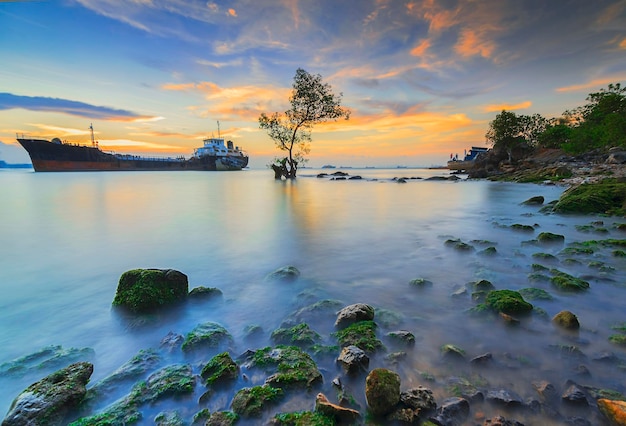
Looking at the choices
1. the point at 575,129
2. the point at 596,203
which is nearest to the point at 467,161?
the point at 575,129

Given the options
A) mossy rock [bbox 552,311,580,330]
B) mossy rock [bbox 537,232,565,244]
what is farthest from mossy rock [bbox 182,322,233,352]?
mossy rock [bbox 537,232,565,244]

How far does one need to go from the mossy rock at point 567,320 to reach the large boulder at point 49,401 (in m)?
5.57

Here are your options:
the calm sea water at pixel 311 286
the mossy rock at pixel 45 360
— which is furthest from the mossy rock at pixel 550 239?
the mossy rock at pixel 45 360

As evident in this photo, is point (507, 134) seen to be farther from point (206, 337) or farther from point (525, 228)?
point (206, 337)

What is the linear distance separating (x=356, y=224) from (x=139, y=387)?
32.6ft

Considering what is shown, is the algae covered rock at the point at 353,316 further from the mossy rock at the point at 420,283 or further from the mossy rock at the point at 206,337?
the mossy rock at the point at 420,283

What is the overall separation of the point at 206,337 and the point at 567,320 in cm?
473

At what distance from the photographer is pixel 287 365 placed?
3.00m

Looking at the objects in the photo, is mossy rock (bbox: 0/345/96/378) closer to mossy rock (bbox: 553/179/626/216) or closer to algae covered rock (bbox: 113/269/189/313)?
algae covered rock (bbox: 113/269/189/313)

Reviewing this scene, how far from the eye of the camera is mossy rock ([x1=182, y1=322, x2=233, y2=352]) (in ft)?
11.5

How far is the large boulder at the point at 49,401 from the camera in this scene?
2318 mm

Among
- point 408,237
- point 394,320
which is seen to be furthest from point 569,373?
point 408,237

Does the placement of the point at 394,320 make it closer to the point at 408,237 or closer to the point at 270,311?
the point at 270,311

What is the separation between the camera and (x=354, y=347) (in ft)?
10.3
